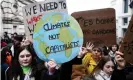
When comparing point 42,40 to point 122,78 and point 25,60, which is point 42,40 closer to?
point 25,60

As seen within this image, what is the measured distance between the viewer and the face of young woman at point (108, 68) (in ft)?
10.1

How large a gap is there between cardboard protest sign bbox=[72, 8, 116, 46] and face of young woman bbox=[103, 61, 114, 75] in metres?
0.60

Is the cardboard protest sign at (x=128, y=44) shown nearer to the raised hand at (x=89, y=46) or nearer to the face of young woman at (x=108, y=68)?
the face of young woman at (x=108, y=68)

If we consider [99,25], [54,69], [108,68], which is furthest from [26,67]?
[99,25]

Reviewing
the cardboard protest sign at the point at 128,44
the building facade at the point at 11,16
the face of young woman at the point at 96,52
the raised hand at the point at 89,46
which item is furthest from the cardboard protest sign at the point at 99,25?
the building facade at the point at 11,16

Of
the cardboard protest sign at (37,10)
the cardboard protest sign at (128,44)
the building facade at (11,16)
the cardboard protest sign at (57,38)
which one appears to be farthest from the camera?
the building facade at (11,16)

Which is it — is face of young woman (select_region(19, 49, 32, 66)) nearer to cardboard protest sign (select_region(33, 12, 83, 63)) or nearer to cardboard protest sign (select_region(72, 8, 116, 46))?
cardboard protest sign (select_region(33, 12, 83, 63))

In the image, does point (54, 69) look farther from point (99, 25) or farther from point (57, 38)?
point (99, 25)

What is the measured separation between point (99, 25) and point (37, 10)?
0.66 meters

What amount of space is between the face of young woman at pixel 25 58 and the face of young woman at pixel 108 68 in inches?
24.6

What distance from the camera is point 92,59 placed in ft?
12.5

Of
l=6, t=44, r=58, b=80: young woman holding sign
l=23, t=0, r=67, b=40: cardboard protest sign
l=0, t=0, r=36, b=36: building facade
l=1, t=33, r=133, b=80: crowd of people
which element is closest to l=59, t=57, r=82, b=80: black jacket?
l=1, t=33, r=133, b=80: crowd of people

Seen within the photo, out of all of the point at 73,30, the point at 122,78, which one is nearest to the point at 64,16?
the point at 73,30

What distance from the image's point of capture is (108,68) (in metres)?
3.08
